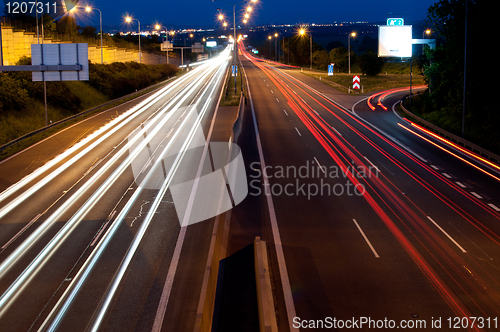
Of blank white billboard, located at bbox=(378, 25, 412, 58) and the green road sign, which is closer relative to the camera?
blank white billboard, located at bbox=(378, 25, 412, 58)

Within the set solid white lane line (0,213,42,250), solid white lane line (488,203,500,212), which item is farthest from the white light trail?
solid white lane line (488,203,500,212)

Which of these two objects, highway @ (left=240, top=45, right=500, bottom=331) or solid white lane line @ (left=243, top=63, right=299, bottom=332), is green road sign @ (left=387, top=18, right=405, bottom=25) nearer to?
highway @ (left=240, top=45, right=500, bottom=331)

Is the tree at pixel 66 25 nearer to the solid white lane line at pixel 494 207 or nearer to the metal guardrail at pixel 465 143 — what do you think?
the metal guardrail at pixel 465 143

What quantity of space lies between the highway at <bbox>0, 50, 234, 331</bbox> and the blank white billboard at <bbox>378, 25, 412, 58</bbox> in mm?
16831

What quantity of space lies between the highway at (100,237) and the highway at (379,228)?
9.22 ft

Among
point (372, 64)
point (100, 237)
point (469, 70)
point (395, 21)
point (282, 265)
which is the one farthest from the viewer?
point (372, 64)

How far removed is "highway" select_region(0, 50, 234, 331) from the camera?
10.2 m

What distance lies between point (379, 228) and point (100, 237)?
9.10 meters

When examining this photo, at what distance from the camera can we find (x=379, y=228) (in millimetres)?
15016

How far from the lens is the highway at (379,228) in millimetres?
10266

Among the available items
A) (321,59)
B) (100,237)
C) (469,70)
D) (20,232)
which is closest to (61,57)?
(20,232)

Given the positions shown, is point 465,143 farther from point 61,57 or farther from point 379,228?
point 61,57

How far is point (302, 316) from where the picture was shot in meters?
9.79

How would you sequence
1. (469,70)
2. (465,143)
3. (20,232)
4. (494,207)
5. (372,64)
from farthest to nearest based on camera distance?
1. (372,64)
2. (469,70)
3. (465,143)
4. (494,207)
5. (20,232)
